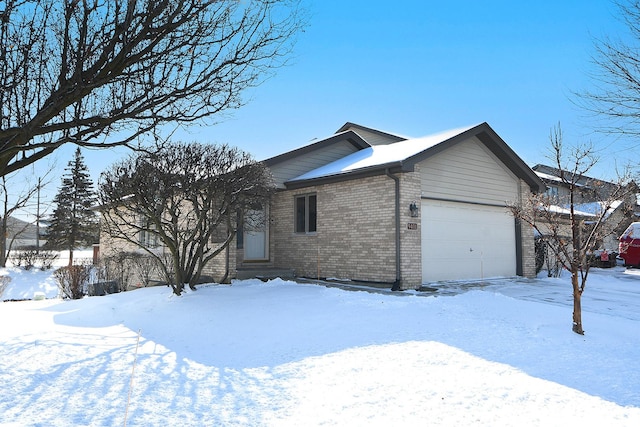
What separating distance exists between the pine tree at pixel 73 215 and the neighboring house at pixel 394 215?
19.7m

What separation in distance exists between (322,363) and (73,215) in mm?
29881

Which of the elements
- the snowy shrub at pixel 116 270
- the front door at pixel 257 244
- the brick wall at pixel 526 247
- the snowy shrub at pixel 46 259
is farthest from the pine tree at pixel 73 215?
the brick wall at pixel 526 247

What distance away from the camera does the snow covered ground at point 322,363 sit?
4.43 meters

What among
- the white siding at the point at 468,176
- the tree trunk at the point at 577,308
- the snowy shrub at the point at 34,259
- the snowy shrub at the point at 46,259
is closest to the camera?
the tree trunk at the point at 577,308

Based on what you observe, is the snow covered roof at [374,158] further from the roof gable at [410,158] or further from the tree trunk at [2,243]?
the tree trunk at [2,243]

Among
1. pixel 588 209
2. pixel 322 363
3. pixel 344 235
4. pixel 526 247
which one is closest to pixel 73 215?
pixel 344 235

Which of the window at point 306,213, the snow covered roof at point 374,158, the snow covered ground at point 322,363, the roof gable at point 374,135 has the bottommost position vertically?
the snow covered ground at point 322,363

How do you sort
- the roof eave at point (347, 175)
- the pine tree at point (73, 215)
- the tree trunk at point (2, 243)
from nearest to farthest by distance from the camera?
the roof eave at point (347, 175), the tree trunk at point (2, 243), the pine tree at point (73, 215)

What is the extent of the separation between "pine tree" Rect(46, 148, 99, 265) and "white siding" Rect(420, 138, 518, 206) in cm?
2395

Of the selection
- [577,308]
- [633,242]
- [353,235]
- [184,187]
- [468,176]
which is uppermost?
[468,176]

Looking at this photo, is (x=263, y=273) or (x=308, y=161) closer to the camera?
(x=263, y=273)

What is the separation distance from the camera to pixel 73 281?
12.7 metres

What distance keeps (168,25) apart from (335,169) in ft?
31.8

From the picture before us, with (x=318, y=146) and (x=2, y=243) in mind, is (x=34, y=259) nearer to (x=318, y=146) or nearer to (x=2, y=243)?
(x=2, y=243)
